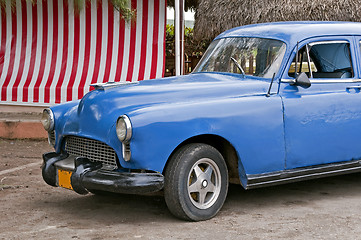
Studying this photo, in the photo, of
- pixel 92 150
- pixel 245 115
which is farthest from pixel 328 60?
pixel 92 150

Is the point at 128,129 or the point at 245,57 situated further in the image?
the point at 245,57

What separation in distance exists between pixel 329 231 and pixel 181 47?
22.4 ft

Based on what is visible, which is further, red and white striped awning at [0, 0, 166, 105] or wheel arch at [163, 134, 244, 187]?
red and white striped awning at [0, 0, 166, 105]

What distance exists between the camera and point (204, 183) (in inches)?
229

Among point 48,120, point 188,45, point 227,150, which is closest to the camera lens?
point 227,150

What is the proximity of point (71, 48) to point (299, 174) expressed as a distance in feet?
23.3

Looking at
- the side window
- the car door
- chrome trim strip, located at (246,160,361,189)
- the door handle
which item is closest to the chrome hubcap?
chrome trim strip, located at (246,160,361,189)

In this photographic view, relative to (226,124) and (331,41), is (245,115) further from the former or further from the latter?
(331,41)

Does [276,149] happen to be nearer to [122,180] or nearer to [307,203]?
[307,203]

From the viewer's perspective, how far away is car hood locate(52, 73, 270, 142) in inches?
227

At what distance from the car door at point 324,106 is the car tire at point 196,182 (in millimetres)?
725

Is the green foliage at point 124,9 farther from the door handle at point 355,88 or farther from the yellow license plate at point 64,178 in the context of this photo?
the yellow license plate at point 64,178

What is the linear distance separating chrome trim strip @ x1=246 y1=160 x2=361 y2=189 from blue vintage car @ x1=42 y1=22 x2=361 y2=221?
1cm

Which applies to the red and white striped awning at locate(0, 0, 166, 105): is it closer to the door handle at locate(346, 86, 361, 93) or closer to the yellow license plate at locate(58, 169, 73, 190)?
the door handle at locate(346, 86, 361, 93)
